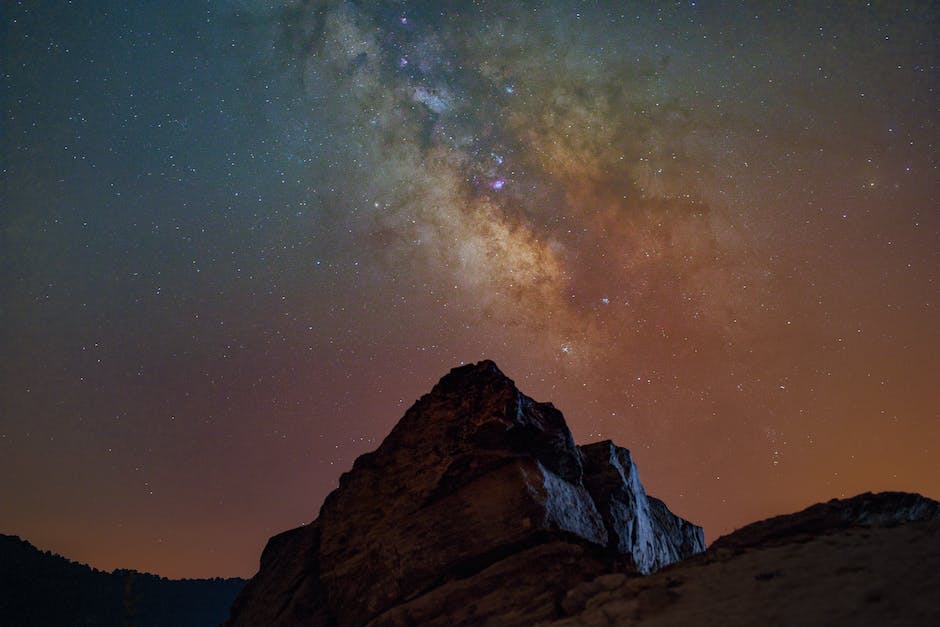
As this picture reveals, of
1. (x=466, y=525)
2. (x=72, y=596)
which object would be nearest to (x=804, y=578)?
(x=466, y=525)

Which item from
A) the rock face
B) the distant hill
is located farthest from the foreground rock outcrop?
the distant hill

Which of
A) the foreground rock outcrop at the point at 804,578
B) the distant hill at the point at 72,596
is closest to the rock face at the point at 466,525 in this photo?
the foreground rock outcrop at the point at 804,578

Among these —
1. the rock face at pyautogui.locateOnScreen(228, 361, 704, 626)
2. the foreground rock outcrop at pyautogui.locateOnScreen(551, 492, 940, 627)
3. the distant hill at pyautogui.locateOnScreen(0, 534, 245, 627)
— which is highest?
the distant hill at pyautogui.locateOnScreen(0, 534, 245, 627)

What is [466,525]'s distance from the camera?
13.6m

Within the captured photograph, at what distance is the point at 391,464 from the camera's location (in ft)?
54.6

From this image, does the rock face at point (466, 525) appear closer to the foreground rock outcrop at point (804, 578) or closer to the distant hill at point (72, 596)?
the foreground rock outcrop at point (804, 578)

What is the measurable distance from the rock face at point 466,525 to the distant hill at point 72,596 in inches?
2262

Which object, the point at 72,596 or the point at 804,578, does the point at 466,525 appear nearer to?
the point at 804,578

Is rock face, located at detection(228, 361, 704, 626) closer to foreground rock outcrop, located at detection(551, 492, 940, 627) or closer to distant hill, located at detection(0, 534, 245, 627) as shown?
foreground rock outcrop, located at detection(551, 492, 940, 627)

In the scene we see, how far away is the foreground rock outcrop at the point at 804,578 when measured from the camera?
7105mm

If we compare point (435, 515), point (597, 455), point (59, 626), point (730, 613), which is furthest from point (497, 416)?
point (59, 626)

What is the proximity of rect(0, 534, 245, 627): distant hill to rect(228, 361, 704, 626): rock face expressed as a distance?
5745 centimetres

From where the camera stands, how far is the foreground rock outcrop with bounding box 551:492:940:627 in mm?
7105

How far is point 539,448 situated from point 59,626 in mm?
84361
